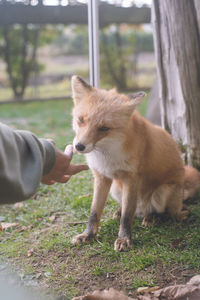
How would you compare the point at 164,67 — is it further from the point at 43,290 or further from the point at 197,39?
the point at 43,290

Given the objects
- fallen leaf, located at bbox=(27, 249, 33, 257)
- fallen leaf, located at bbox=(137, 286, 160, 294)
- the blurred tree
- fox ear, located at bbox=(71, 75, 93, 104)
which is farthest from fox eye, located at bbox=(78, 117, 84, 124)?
the blurred tree

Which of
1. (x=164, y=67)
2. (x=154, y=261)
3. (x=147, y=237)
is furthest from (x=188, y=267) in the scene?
(x=164, y=67)

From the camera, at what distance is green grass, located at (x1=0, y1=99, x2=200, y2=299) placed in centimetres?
210

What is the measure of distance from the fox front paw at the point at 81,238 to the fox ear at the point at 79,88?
108cm

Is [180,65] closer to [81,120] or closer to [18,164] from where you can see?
[81,120]

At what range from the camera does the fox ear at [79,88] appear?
8.33ft

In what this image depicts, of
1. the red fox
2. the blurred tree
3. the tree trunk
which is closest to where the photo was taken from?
the red fox

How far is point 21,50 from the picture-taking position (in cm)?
909

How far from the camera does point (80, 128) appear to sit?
7.65 ft

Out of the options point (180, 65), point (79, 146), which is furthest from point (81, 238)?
point (180, 65)

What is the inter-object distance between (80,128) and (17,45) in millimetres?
7572

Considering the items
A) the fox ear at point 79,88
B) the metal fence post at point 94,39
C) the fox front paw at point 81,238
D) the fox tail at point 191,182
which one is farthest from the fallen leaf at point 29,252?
the metal fence post at point 94,39

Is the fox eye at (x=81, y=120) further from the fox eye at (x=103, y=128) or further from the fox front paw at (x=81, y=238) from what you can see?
the fox front paw at (x=81, y=238)

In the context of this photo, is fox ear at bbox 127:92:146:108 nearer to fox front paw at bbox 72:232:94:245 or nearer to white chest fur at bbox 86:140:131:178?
white chest fur at bbox 86:140:131:178
